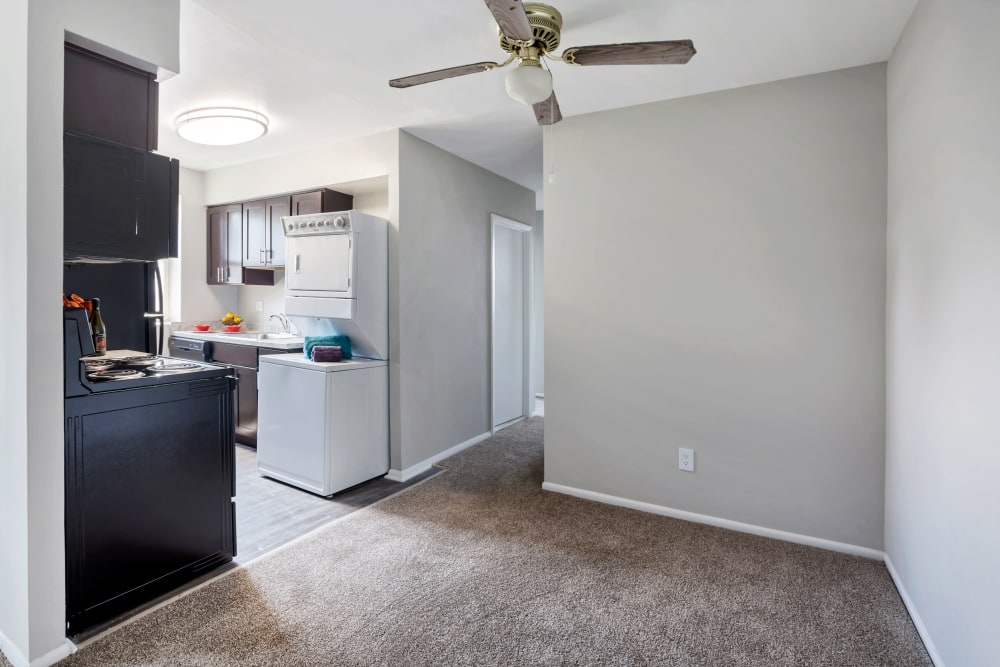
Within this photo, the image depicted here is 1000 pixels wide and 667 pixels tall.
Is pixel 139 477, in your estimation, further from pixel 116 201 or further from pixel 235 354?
pixel 235 354

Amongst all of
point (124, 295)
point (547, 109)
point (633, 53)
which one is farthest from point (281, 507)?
point (633, 53)

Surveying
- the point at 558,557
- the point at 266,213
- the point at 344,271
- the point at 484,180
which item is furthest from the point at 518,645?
the point at 266,213

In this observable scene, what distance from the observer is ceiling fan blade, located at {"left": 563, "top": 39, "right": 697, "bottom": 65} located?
1691mm

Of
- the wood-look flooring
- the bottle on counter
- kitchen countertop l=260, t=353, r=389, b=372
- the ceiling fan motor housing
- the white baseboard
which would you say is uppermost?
the ceiling fan motor housing

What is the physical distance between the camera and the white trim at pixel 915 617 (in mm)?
A: 1703

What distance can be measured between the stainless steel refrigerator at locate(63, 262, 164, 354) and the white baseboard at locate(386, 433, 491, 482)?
1710 mm

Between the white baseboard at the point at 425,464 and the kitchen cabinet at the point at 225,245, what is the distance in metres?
2.40

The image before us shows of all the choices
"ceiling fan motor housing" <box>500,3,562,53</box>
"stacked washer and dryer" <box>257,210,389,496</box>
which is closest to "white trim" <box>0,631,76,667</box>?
"stacked washer and dryer" <box>257,210,389,496</box>

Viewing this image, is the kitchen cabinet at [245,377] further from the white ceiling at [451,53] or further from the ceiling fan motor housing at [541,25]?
the ceiling fan motor housing at [541,25]

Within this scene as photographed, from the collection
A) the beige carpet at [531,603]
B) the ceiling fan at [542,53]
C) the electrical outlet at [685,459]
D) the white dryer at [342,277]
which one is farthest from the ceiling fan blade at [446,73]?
the electrical outlet at [685,459]

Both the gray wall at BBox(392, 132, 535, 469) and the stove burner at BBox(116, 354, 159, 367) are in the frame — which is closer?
the stove burner at BBox(116, 354, 159, 367)

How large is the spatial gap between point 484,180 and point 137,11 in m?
2.76

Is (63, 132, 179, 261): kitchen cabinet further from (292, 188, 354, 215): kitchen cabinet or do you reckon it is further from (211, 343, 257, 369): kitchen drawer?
(211, 343, 257, 369): kitchen drawer

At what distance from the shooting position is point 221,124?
3023 millimetres
